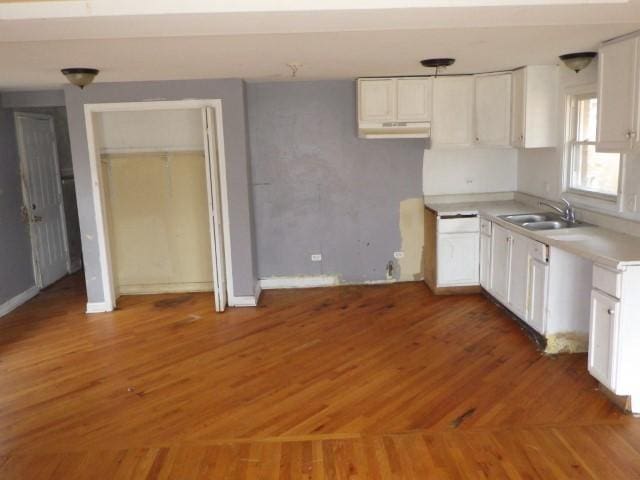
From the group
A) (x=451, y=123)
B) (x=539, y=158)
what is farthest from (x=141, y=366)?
(x=539, y=158)

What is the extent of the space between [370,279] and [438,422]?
3022 millimetres

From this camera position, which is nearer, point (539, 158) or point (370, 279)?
point (539, 158)

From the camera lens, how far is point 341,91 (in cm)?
575

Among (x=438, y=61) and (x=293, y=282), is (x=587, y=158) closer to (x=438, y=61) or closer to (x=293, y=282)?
(x=438, y=61)

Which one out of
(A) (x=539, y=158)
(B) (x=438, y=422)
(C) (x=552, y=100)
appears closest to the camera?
(B) (x=438, y=422)

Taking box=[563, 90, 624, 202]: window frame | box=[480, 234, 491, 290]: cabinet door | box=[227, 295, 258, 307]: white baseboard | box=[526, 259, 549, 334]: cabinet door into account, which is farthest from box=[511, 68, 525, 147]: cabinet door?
box=[227, 295, 258, 307]: white baseboard

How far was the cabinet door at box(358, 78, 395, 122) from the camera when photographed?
5.41 metres

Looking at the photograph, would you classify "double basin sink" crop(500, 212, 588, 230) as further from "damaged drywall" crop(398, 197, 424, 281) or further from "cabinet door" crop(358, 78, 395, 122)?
"cabinet door" crop(358, 78, 395, 122)

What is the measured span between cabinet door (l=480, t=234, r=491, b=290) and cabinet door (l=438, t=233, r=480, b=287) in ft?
0.22

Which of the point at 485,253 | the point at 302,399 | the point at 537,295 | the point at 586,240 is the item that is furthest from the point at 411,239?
the point at 302,399

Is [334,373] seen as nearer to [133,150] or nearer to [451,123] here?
[451,123]

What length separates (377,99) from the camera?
5.44 meters

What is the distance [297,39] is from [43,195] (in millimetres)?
4620

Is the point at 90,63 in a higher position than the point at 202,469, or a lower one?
higher
